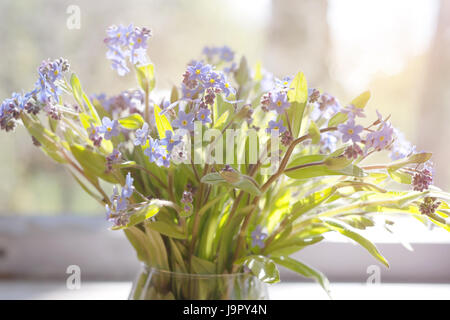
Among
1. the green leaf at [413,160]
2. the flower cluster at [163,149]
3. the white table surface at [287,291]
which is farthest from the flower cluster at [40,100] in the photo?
the white table surface at [287,291]

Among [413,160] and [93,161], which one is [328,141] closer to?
[413,160]

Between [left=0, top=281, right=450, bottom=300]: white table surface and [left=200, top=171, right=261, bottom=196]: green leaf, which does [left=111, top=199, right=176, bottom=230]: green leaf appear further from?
[left=0, top=281, right=450, bottom=300]: white table surface

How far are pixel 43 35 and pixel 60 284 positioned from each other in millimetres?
592

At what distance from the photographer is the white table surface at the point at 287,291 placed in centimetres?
85

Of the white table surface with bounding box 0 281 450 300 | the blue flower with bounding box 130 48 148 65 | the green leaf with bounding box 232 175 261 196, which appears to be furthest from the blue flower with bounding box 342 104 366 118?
the white table surface with bounding box 0 281 450 300

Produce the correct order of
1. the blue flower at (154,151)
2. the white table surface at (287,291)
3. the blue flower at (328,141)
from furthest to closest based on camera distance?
1. the white table surface at (287,291)
2. the blue flower at (328,141)
3. the blue flower at (154,151)

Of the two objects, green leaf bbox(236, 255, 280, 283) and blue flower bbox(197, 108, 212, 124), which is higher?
blue flower bbox(197, 108, 212, 124)

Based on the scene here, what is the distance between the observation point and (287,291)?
895 millimetres

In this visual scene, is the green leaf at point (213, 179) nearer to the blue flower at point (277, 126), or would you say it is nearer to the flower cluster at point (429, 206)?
the blue flower at point (277, 126)

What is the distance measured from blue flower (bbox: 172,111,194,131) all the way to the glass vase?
16 centimetres

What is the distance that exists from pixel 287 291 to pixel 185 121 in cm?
61

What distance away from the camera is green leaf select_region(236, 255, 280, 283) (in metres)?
0.42
